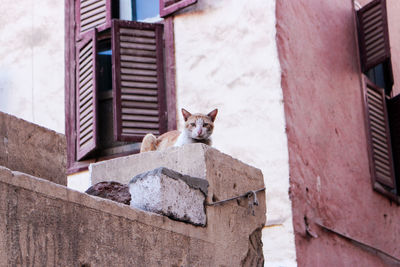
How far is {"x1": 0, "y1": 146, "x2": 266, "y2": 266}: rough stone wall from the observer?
3264 millimetres

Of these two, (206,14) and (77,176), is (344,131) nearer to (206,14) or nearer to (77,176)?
(206,14)

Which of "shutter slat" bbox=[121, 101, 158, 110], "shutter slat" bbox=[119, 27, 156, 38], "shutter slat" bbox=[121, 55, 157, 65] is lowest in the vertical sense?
"shutter slat" bbox=[121, 101, 158, 110]

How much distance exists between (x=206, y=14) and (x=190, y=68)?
0.60 meters

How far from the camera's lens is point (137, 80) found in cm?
901

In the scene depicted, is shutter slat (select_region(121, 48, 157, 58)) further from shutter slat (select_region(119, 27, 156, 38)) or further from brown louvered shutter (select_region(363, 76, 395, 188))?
brown louvered shutter (select_region(363, 76, 395, 188))

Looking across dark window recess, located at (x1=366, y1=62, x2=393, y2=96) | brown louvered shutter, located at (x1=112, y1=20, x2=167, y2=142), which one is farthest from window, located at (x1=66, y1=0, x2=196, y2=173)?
dark window recess, located at (x1=366, y1=62, x2=393, y2=96)

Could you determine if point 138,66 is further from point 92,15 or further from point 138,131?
point 92,15

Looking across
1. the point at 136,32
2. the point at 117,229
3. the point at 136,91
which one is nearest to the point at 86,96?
the point at 136,91

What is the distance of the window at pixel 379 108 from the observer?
1008 centimetres

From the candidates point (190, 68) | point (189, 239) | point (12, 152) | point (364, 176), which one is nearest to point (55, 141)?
point (12, 152)

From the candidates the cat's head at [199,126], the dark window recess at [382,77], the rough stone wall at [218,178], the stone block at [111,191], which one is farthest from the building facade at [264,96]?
the stone block at [111,191]

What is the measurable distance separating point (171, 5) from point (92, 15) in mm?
1080

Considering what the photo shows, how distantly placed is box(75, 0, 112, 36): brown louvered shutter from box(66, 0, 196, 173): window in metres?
0.01

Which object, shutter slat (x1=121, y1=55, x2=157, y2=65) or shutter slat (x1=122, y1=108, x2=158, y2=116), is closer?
shutter slat (x1=122, y1=108, x2=158, y2=116)
